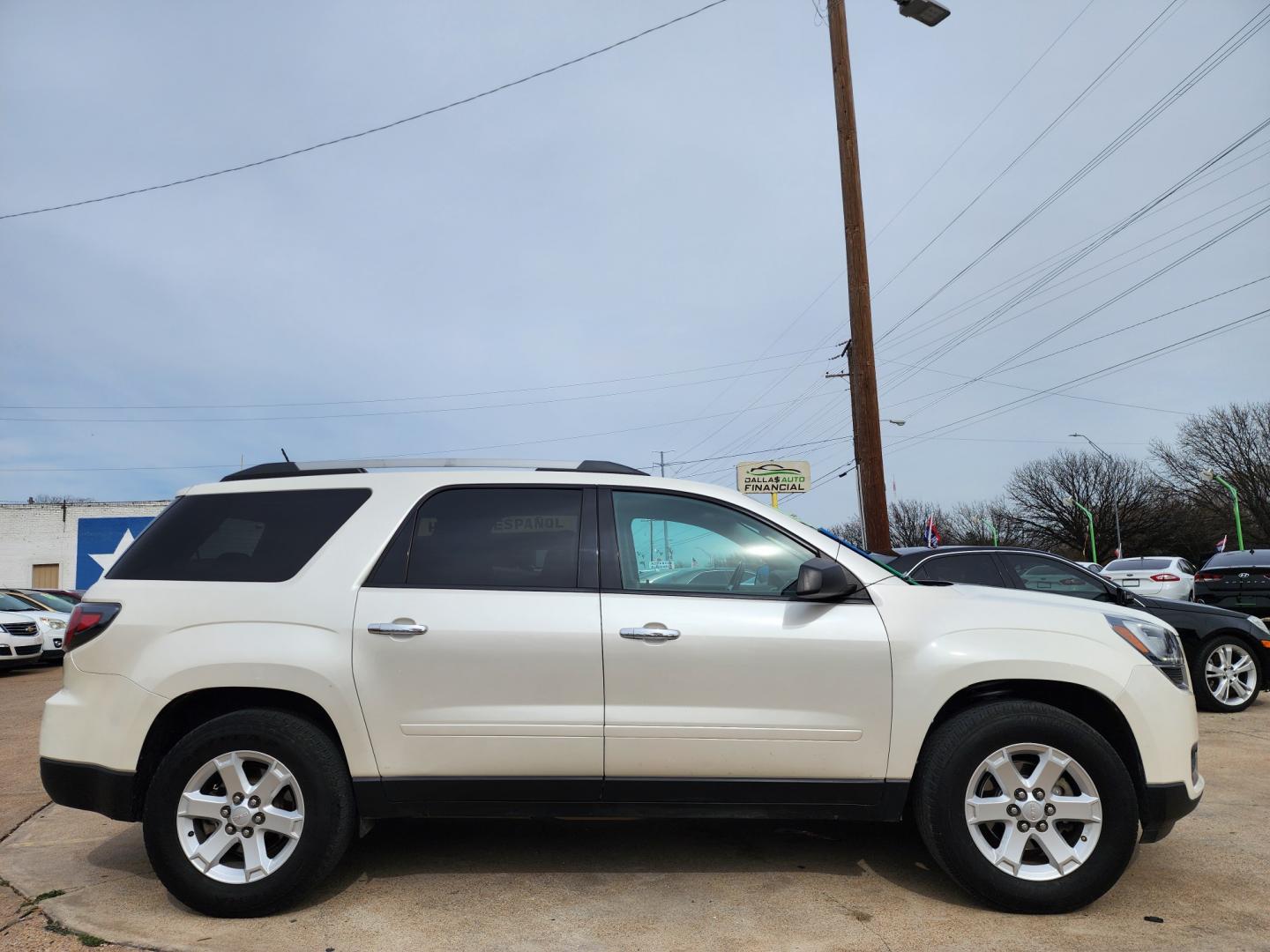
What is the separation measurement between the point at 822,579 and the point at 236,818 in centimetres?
255

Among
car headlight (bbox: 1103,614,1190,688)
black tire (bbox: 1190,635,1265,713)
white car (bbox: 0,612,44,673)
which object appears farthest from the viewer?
white car (bbox: 0,612,44,673)

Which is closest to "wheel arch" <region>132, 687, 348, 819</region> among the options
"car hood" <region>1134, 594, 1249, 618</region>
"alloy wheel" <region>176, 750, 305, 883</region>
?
"alloy wheel" <region>176, 750, 305, 883</region>

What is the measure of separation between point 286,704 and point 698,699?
1740 millimetres

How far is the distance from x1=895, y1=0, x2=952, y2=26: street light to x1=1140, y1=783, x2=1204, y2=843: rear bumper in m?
10.4

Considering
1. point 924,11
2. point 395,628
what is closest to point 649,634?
point 395,628

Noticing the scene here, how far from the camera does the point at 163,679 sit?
3672 mm

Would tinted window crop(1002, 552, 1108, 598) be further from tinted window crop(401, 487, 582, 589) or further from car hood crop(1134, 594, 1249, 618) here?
tinted window crop(401, 487, 582, 589)

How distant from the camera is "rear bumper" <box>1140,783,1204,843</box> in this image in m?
3.66

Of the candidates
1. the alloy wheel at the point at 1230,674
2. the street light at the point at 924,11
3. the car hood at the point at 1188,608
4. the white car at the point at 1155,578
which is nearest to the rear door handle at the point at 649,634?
the car hood at the point at 1188,608

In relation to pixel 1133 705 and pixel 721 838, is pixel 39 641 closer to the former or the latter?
pixel 721 838

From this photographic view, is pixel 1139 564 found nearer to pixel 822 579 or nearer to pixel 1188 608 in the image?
pixel 1188 608

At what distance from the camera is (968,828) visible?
3604 mm

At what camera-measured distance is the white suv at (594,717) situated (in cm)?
361

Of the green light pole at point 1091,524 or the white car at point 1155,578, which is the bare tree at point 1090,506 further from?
the white car at point 1155,578
